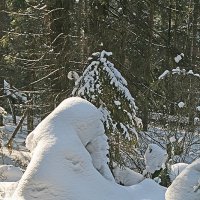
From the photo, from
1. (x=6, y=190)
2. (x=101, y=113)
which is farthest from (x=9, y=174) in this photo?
(x=101, y=113)

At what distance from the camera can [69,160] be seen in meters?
4.79

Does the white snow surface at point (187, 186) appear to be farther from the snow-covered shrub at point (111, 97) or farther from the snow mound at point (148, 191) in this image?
the snow-covered shrub at point (111, 97)

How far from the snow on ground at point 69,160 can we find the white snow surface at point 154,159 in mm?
2594

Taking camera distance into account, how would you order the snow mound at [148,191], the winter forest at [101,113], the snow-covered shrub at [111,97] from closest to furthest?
the winter forest at [101,113] → the snow mound at [148,191] → the snow-covered shrub at [111,97]

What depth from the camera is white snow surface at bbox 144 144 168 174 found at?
26.9 ft

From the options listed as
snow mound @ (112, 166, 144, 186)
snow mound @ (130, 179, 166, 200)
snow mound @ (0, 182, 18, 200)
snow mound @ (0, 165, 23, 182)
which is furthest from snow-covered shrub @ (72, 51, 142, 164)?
snow mound @ (0, 165, 23, 182)

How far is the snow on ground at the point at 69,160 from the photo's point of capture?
457cm

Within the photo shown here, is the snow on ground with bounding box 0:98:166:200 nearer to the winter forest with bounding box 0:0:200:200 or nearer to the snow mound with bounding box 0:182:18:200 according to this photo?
the winter forest with bounding box 0:0:200:200

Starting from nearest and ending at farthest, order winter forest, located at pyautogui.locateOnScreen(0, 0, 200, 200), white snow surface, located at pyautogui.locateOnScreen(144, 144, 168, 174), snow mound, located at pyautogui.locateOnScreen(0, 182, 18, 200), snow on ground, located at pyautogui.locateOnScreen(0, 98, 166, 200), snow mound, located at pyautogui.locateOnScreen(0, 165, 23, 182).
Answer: snow on ground, located at pyautogui.locateOnScreen(0, 98, 166, 200), winter forest, located at pyautogui.locateOnScreen(0, 0, 200, 200), snow mound, located at pyautogui.locateOnScreen(0, 182, 18, 200), white snow surface, located at pyautogui.locateOnScreen(144, 144, 168, 174), snow mound, located at pyautogui.locateOnScreen(0, 165, 23, 182)

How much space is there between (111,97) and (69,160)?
2.47 m

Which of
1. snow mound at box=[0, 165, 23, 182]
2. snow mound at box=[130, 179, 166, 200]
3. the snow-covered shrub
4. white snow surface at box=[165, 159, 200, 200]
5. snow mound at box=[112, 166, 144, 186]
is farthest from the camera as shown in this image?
snow mound at box=[0, 165, 23, 182]

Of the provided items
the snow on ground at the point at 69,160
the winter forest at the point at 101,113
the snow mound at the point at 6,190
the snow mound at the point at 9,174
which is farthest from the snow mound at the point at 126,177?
the snow mound at the point at 9,174

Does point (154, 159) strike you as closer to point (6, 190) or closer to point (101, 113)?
point (101, 113)

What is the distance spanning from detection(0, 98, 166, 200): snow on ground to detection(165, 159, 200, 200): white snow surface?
1.11m
